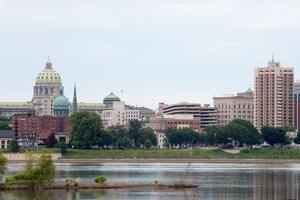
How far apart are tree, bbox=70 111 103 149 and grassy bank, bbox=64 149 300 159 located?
4284 millimetres

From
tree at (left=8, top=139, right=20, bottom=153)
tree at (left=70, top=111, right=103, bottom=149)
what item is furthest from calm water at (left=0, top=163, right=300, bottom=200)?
tree at (left=70, top=111, right=103, bottom=149)

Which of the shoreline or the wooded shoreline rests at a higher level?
the shoreline

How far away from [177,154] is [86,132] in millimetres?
13967

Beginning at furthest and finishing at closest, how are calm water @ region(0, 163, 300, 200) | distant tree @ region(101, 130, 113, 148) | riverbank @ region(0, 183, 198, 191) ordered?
1. distant tree @ region(101, 130, 113, 148)
2. riverbank @ region(0, 183, 198, 191)
3. calm water @ region(0, 163, 300, 200)

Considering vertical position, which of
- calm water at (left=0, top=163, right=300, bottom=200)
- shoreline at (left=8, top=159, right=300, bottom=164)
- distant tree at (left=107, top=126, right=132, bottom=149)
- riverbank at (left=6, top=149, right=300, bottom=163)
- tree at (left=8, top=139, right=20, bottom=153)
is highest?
distant tree at (left=107, top=126, right=132, bottom=149)

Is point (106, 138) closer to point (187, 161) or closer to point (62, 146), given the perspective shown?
point (62, 146)

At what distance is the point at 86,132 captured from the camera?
627 ft

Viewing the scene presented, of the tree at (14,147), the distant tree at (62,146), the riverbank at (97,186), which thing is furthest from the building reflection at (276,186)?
the tree at (14,147)

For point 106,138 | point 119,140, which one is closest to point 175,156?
point 106,138

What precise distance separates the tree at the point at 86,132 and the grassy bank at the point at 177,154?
4284 millimetres

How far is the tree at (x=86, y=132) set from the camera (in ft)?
625

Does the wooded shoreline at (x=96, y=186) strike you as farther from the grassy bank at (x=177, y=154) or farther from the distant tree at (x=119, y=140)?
the distant tree at (x=119, y=140)

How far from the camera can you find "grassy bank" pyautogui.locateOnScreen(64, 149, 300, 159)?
596 feet

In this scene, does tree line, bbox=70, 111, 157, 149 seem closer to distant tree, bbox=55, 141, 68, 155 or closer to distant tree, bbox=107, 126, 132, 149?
distant tree, bbox=107, 126, 132, 149
